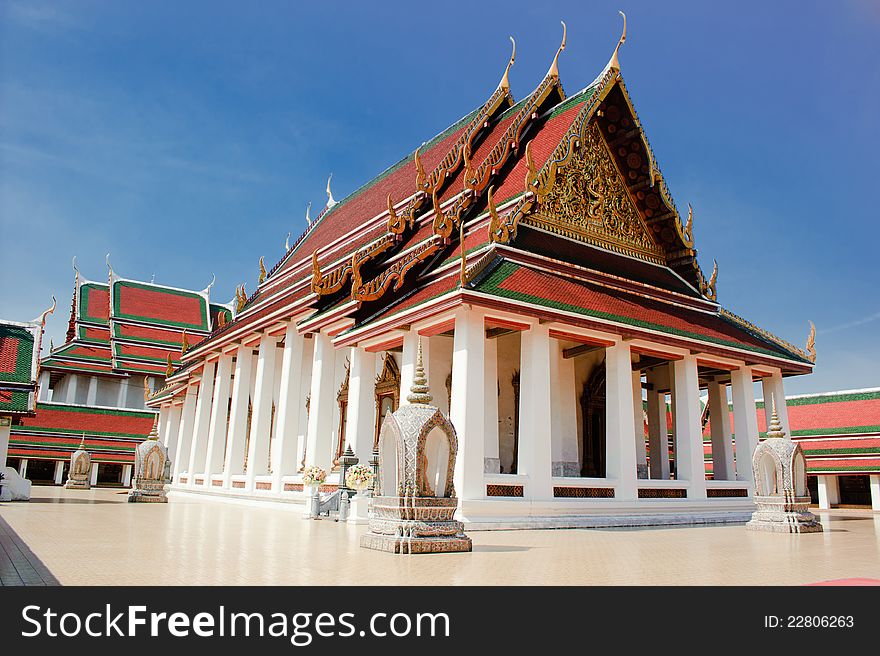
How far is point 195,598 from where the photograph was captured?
3.79 meters

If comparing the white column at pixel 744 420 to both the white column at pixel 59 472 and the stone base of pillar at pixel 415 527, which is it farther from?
the white column at pixel 59 472

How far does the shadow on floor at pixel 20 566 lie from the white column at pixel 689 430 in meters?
11.0

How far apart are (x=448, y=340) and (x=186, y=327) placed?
26.0m

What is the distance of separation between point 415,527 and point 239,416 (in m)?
12.0

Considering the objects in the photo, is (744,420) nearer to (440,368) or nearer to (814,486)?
(440,368)

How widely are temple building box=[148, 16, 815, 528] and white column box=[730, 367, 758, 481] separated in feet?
0.11

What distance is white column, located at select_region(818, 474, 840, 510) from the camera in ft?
75.6

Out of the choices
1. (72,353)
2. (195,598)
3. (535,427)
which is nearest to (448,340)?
(535,427)

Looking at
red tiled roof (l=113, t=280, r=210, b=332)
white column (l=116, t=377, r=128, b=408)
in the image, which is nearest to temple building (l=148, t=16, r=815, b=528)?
white column (l=116, t=377, r=128, b=408)

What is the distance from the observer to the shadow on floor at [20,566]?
14.9ft

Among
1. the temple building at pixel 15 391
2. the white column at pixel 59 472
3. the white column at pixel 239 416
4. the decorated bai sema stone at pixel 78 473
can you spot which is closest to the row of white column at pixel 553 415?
the white column at pixel 239 416

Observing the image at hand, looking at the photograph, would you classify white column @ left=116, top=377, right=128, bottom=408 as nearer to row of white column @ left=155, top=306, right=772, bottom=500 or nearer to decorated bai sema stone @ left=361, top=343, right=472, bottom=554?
row of white column @ left=155, top=306, right=772, bottom=500

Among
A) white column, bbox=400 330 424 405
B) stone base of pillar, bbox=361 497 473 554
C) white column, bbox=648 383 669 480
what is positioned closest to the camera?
stone base of pillar, bbox=361 497 473 554

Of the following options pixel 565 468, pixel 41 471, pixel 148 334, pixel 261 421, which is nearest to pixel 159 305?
pixel 148 334
